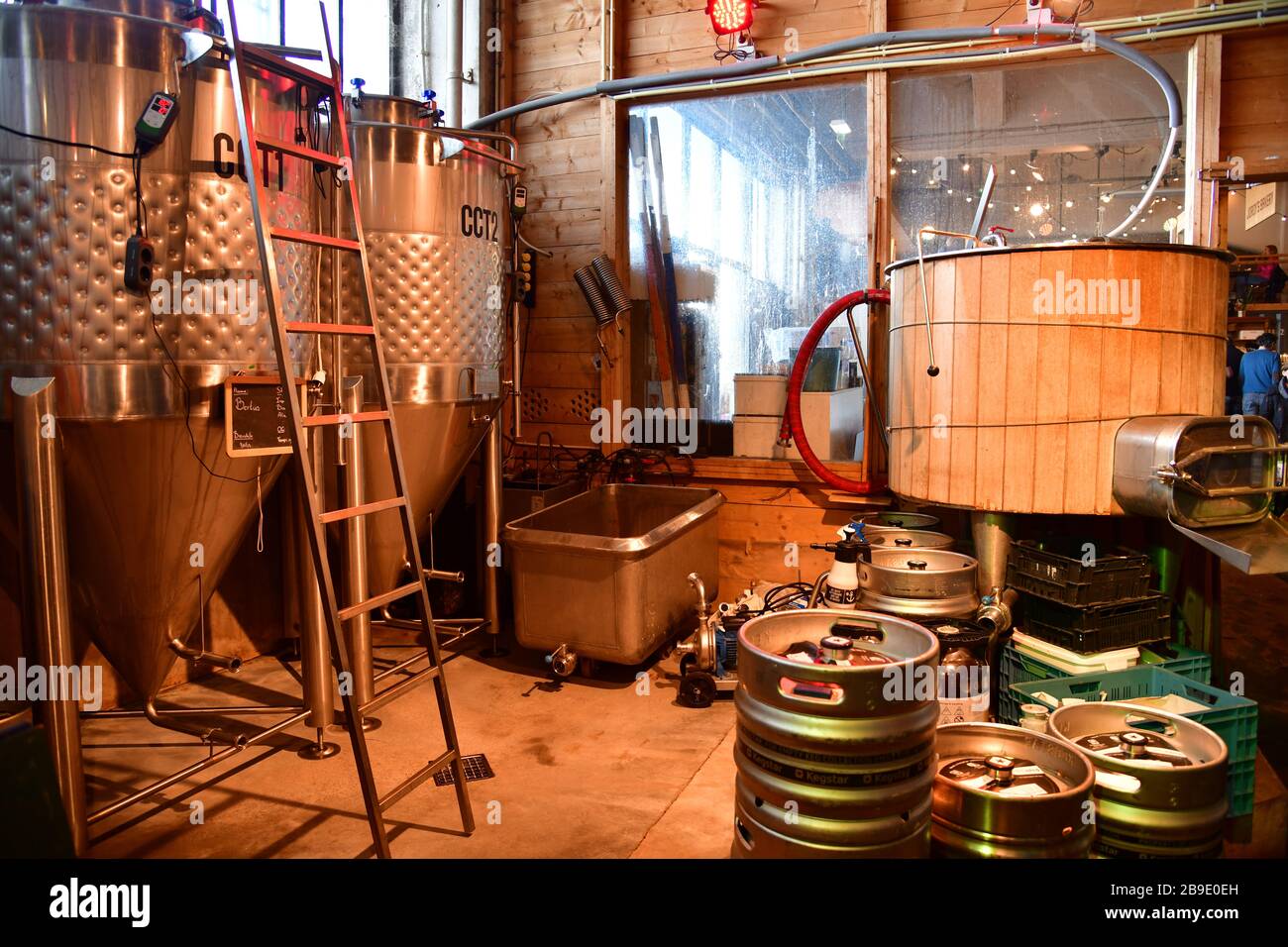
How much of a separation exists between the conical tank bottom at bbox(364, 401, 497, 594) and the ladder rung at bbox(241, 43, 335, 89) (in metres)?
1.23

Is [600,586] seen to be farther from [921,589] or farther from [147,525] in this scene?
[147,525]

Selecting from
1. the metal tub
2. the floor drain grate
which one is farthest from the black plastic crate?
the floor drain grate

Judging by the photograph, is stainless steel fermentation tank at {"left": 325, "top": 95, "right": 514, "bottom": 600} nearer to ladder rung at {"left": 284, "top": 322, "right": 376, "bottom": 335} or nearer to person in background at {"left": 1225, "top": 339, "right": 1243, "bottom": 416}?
ladder rung at {"left": 284, "top": 322, "right": 376, "bottom": 335}

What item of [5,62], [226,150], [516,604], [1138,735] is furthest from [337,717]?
[1138,735]

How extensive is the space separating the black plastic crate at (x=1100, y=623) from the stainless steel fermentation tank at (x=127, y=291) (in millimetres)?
2717

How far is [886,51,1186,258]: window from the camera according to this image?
4121 millimetres

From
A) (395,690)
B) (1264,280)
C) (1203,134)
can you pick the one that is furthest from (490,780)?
(1264,280)

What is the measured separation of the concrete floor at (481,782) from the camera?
247 cm

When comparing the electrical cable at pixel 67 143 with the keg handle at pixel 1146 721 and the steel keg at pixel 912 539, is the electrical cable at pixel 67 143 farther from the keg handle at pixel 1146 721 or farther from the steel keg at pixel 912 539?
the keg handle at pixel 1146 721

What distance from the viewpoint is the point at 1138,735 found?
224cm

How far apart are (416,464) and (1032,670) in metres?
2.50

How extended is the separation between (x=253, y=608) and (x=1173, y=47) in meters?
4.96

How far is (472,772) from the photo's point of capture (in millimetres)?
2926
